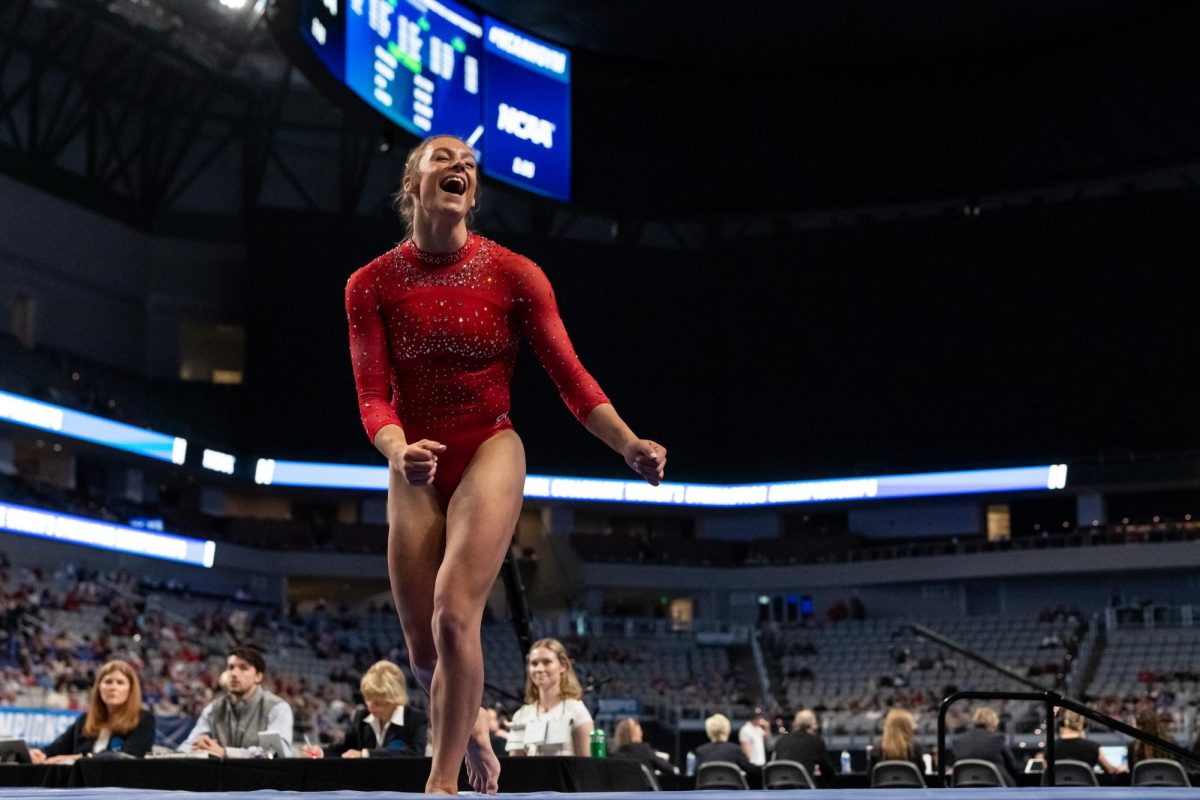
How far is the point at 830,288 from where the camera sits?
1336 inches

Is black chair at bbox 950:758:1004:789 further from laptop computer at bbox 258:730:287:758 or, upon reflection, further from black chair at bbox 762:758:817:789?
laptop computer at bbox 258:730:287:758

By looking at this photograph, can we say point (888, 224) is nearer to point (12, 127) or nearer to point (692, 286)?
point (692, 286)

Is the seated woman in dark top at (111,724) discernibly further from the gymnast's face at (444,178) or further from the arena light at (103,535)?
the arena light at (103,535)

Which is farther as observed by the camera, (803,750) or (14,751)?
(803,750)

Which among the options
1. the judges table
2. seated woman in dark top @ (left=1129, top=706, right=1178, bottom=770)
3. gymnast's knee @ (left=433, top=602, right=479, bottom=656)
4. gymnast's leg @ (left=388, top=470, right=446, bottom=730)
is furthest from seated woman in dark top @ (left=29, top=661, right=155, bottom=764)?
seated woman in dark top @ (left=1129, top=706, right=1178, bottom=770)

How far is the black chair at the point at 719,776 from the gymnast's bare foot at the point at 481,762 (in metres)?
4.95

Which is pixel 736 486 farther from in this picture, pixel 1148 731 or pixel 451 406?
pixel 451 406

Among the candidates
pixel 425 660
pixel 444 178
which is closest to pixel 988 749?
pixel 425 660

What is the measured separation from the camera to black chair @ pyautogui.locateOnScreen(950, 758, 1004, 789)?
820 centimetres

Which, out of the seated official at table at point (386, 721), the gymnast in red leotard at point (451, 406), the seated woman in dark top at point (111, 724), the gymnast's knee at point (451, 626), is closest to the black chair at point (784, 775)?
the seated official at table at point (386, 721)

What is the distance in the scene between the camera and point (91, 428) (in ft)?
95.1

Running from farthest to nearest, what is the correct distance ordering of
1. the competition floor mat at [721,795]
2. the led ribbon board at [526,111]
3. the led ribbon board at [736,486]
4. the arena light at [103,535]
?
the led ribbon board at [736,486] → the arena light at [103,535] → the led ribbon board at [526,111] → the competition floor mat at [721,795]

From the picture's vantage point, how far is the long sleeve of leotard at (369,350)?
146 inches

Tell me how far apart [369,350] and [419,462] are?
0.54 metres
